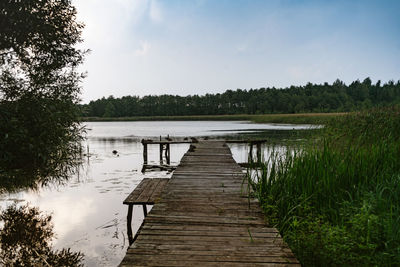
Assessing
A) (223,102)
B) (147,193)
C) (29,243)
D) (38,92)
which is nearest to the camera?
(29,243)

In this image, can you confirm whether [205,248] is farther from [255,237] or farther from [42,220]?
[42,220]

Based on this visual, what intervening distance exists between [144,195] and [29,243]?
10.2ft

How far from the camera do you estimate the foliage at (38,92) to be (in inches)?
476

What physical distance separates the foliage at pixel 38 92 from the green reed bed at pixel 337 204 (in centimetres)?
1026

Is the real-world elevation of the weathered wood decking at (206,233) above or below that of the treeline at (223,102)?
below

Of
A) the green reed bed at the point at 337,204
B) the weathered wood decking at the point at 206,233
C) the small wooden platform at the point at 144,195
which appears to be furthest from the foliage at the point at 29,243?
the green reed bed at the point at 337,204

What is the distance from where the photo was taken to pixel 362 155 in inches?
260

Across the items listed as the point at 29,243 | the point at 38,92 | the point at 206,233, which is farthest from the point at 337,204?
the point at 38,92

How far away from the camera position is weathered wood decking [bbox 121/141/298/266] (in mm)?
3180

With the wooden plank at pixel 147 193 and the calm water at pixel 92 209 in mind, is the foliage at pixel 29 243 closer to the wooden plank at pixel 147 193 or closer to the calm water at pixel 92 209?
the calm water at pixel 92 209

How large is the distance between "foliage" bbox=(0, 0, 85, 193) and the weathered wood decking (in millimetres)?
8695

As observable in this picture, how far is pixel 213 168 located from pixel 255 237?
5.39 m

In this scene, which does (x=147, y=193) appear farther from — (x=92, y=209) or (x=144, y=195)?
(x=92, y=209)

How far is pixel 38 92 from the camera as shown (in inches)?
524
